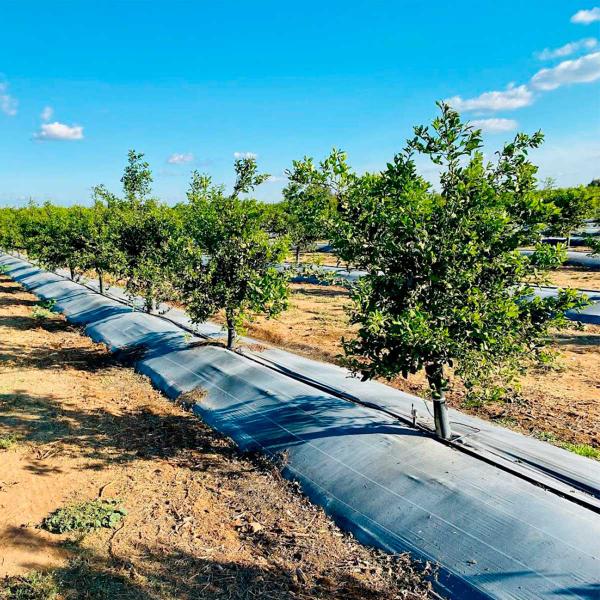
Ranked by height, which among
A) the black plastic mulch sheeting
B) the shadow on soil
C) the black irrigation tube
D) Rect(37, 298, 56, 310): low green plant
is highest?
Rect(37, 298, 56, 310): low green plant

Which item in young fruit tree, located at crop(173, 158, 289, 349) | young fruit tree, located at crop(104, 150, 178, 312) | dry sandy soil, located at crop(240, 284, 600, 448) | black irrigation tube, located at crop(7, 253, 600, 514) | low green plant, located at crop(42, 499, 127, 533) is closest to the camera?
black irrigation tube, located at crop(7, 253, 600, 514)

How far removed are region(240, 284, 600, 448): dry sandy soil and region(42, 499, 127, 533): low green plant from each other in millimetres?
5297

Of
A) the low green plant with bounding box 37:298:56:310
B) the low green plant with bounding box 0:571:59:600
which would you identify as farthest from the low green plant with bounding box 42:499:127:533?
the low green plant with bounding box 37:298:56:310

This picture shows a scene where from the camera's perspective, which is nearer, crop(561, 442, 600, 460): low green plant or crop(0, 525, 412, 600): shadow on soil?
crop(0, 525, 412, 600): shadow on soil

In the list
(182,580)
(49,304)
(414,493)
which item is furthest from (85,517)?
(49,304)

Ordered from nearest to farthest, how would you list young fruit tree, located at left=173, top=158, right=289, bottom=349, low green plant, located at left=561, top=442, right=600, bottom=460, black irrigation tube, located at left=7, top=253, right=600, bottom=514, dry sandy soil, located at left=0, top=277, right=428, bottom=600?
dry sandy soil, located at left=0, top=277, right=428, bottom=600
black irrigation tube, located at left=7, top=253, right=600, bottom=514
low green plant, located at left=561, top=442, right=600, bottom=460
young fruit tree, located at left=173, top=158, right=289, bottom=349

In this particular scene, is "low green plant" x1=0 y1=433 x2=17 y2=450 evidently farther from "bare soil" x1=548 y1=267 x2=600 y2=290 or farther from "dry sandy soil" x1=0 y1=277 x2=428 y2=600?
"bare soil" x1=548 y1=267 x2=600 y2=290

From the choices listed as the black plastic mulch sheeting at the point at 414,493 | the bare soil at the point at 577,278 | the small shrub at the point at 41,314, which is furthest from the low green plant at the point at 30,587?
the bare soil at the point at 577,278

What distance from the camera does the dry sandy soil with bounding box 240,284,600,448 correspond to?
1044cm

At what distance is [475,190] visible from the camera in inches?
287

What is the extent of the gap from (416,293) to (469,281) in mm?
855

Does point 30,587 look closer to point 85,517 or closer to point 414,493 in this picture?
point 85,517

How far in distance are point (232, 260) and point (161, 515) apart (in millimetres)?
8134

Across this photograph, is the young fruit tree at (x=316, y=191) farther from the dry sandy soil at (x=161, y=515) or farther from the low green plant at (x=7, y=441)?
the low green plant at (x=7, y=441)
